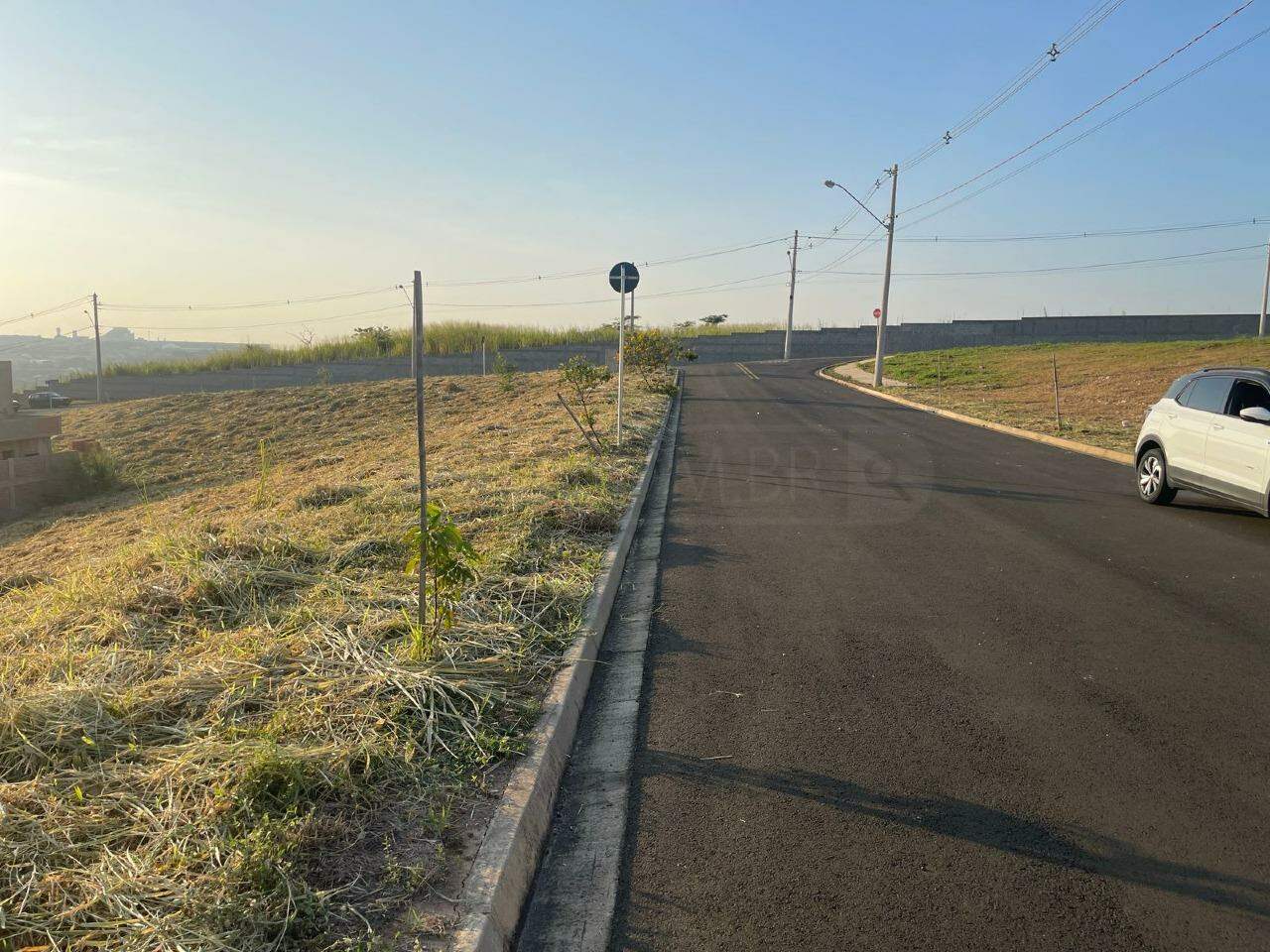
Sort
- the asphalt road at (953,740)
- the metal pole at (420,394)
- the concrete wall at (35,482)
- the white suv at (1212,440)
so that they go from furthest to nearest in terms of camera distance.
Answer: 1. the concrete wall at (35,482)
2. the white suv at (1212,440)
3. the metal pole at (420,394)
4. the asphalt road at (953,740)

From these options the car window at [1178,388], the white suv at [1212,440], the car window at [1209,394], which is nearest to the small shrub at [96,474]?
the white suv at [1212,440]

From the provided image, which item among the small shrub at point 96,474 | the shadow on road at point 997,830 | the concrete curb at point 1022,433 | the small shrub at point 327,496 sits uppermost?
the concrete curb at point 1022,433

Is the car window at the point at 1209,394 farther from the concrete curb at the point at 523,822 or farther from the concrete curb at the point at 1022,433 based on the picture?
the concrete curb at the point at 523,822

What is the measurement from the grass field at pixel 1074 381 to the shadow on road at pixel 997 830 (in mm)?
14080

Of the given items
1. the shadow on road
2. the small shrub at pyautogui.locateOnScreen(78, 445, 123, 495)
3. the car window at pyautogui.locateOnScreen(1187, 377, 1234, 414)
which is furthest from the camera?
the small shrub at pyautogui.locateOnScreen(78, 445, 123, 495)

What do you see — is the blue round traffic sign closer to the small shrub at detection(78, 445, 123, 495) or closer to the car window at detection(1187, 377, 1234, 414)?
the car window at detection(1187, 377, 1234, 414)

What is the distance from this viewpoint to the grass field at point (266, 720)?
8.87 feet

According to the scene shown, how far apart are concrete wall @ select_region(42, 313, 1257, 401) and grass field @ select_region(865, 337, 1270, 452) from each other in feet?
59.0

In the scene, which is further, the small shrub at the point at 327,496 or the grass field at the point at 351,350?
the grass field at the point at 351,350

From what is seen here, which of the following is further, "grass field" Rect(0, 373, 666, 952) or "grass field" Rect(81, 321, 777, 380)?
"grass field" Rect(81, 321, 777, 380)

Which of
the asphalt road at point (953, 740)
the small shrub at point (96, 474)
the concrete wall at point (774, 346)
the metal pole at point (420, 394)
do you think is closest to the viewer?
the asphalt road at point (953, 740)

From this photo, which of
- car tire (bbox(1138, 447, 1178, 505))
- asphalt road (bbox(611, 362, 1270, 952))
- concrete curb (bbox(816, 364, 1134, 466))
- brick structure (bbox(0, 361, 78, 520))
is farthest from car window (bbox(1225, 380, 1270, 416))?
brick structure (bbox(0, 361, 78, 520))

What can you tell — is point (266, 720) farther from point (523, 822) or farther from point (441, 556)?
point (523, 822)

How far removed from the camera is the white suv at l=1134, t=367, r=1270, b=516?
29.0 feet
